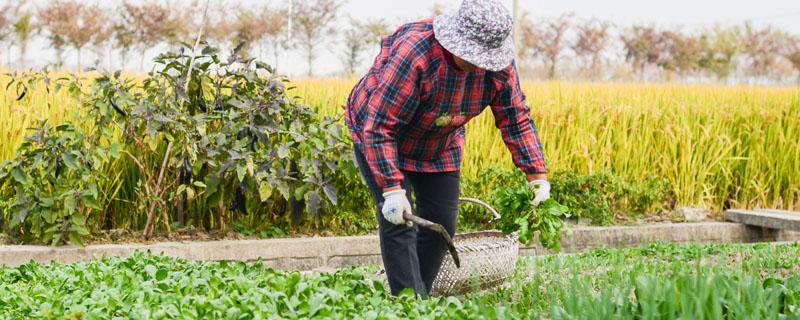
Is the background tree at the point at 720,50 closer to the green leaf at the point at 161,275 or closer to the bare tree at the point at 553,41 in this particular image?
the bare tree at the point at 553,41

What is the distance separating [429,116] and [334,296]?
2.73ft

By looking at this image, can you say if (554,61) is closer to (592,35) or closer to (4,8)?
(592,35)

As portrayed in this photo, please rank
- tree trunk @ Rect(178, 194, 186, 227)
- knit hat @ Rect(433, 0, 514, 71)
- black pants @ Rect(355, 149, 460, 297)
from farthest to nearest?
tree trunk @ Rect(178, 194, 186, 227) < black pants @ Rect(355, 149, 460, 297) < knit hat @ Rect(433, 0, 514, 71)

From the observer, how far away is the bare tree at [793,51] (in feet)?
114

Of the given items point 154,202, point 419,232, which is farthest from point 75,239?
point 419,232

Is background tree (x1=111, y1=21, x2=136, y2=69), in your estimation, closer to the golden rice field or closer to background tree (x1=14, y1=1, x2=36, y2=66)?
background tree (x1=14, y1=1, x2=36, y2=66)

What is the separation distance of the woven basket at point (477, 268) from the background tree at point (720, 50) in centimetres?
3239

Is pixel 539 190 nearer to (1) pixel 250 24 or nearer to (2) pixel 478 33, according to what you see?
(2) pixel 478 33

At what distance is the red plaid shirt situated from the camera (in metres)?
3.31

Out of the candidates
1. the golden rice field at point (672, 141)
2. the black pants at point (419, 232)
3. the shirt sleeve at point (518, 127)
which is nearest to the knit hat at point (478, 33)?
the shirt sleeve at point (518, 127)

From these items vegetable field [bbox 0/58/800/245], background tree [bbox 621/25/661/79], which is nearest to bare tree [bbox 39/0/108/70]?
background tree [bbox 621/25/661/79]

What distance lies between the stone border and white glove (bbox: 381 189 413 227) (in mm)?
1623

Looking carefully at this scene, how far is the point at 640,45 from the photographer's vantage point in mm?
33594

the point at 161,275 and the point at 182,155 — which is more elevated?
the point at 182,155
